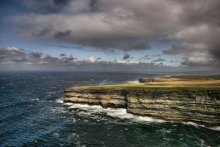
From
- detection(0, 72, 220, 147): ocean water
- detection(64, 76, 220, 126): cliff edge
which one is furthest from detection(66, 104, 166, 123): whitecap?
detection(64, 76, 220, 126): cliff edge

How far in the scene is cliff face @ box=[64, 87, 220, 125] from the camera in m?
45.7

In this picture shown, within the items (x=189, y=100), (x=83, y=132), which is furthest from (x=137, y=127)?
(x=189, y=100)

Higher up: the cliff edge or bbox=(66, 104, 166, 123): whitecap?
the cliff edge

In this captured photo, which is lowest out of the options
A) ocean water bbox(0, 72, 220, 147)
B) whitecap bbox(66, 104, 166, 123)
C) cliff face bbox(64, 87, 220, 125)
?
ocean water bbox(0, 72, 220, 147)

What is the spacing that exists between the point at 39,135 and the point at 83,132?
9026mm

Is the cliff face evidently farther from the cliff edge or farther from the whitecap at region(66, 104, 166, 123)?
the whitecap at region(66, 104, 166, 123)

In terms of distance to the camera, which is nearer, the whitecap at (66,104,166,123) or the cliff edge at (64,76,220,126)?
the cliff edge at (64,76,220,126)

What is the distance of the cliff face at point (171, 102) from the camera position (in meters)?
45.7

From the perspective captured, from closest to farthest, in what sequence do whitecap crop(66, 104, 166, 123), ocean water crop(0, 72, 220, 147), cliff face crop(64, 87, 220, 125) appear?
ocean water crop(0, 72, 220, 147) < cliff face crop(64, 87, 220, 125) < whitecap crop(66, 104, 166, 123)

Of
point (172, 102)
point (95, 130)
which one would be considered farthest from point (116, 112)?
point (172, 102)

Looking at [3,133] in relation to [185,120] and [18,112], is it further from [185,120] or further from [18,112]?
[185,120]

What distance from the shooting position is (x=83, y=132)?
135ft

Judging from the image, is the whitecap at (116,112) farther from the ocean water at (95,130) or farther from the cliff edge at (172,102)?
the cliff edge at (172,102)

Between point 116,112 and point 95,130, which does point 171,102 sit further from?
point 95,130
